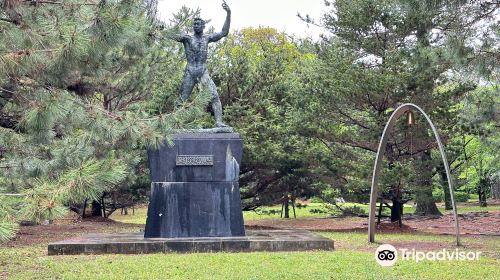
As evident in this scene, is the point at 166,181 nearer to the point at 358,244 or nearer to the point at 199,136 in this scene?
the point at 199,136

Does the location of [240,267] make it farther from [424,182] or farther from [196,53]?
[424,182]

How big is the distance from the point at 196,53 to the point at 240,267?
186 inches

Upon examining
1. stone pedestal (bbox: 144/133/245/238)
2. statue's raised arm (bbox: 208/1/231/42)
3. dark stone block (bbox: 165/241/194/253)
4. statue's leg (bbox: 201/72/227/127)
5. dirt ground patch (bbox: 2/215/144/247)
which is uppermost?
statue's raised arm (bbox: 208/1/231/42)

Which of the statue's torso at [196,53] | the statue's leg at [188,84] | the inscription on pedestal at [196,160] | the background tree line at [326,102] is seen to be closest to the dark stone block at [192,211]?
the inscription on pedestal at [196,160]

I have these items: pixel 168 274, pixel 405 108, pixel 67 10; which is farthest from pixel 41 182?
pixel 405 108

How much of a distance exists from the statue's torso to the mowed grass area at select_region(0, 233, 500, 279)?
3568 millimetres

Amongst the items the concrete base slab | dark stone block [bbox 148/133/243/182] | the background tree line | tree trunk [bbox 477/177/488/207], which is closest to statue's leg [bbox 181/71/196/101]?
the background tree line

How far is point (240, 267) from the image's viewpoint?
771 centimetres

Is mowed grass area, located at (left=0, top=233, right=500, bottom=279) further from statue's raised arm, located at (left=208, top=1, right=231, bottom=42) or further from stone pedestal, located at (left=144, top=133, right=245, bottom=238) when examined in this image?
statue's raised arm, located at (left=208, top=1, right=231, bottom=42)

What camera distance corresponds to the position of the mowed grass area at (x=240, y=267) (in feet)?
23.3

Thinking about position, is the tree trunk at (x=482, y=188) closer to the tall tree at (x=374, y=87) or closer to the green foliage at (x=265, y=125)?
the tall tree at (x=374, y=87)

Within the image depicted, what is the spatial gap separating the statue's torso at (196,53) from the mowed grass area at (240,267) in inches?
140

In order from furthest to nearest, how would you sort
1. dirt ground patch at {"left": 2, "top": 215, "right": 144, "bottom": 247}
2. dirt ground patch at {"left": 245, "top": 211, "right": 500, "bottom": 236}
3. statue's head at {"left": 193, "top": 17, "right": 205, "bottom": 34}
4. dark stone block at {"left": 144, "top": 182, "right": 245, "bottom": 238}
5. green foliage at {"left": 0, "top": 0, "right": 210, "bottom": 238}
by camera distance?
1. dirt ground patch at {"left": 245, "top": 211, "right": 500, "bottom": 236}
2. dirt ground patch at {"left": 2, "top": 215, "right": 144, "bottom": 247}
3. statue's head at {"left": 193, "top": 17, "right": 205, "bottom": 34}
4. dark stone block at {"left": 144, "top": 182, "right": 245, "bottom": 238}
5. green foliage at {"left": 0, "top": 0, "right": 210, "bottom": 238}

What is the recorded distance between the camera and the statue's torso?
11.1 metres
